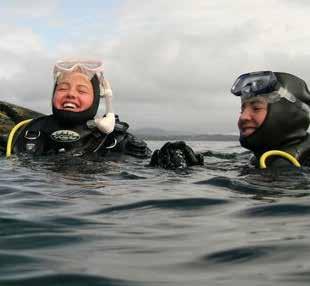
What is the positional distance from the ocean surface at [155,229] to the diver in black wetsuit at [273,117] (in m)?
0.73

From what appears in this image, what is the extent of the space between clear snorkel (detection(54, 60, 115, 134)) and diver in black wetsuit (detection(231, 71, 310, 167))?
2136 mm

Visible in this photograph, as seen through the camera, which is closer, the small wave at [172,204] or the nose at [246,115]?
the small wave at [172,204]

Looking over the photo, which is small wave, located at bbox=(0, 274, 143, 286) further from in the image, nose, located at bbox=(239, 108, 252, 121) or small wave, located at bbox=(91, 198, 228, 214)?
nose, located at bbox=(239, 108, 252, 121)

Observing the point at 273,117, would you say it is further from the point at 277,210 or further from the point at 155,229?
the point at 155,229

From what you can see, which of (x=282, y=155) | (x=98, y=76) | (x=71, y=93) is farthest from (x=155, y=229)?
(x=98, y=76)

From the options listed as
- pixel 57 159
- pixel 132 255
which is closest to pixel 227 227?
pixel 132 255

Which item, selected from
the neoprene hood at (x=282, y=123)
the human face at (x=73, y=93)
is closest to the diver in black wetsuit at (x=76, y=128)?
the human face at (x=73, y=93)

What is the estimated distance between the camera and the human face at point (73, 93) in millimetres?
8680

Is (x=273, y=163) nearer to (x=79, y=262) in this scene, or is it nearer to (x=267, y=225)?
(x=267, y=225)

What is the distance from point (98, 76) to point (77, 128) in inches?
40.0

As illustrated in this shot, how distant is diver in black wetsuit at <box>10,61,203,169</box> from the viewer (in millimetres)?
8550

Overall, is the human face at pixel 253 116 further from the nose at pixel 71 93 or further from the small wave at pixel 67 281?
the small wave at pixel 67 281

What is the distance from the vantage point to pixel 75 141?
8.53 meters

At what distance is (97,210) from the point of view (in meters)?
4.32
